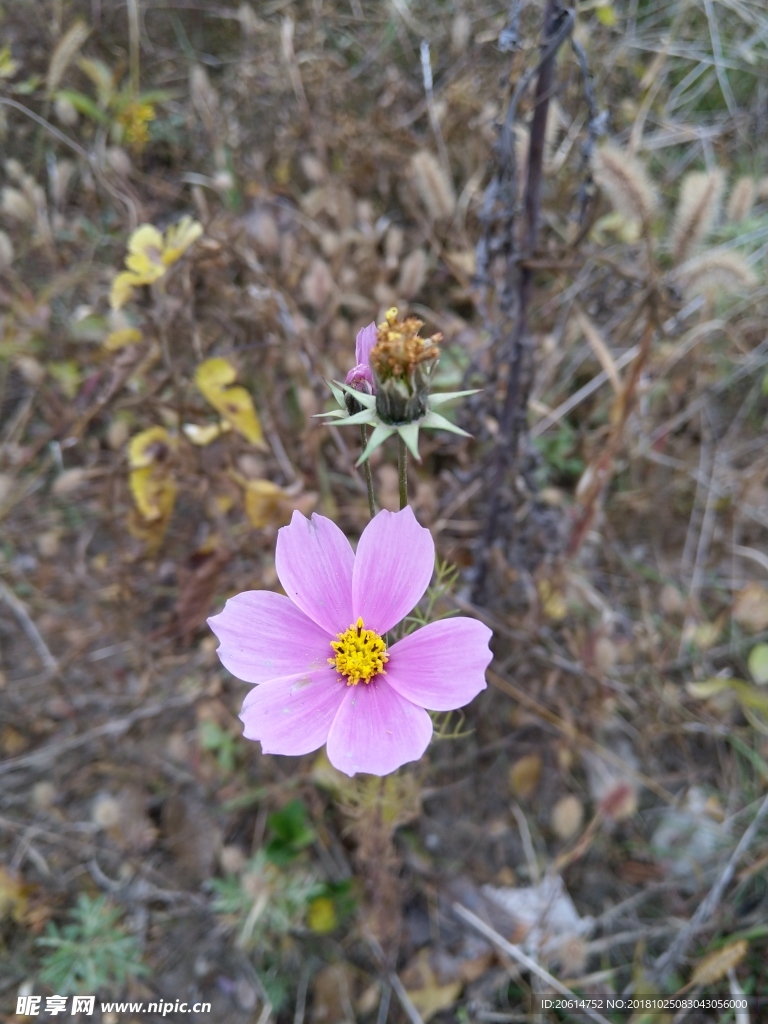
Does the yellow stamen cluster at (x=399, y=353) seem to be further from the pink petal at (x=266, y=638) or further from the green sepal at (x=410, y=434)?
the pink petal at (x=266, y=638)

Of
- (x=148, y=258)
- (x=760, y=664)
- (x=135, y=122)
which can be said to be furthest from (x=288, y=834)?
(x=135, y=122)

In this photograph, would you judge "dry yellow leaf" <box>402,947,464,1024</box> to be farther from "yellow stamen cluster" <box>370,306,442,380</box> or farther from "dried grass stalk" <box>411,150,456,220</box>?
"dried grass stalk" <box>411,150,456,220</box>

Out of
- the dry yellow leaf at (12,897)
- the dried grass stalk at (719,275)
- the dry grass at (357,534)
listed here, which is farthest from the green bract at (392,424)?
the dry yellow leaf at (12,897)

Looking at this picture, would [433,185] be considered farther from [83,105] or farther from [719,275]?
[83,105]

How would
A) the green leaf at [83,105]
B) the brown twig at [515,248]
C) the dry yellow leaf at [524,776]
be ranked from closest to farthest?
the brown twig at [515,248] < the dry yellow leaf at [524,776] < the green leaf at [83,105]

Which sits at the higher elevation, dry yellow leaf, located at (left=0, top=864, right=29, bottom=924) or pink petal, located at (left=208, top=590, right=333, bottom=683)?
pink petal, located at (left=208, top=590, right=333, bottom=683)

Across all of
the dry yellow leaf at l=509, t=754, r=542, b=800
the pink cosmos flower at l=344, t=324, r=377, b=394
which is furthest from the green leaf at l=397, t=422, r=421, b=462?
the dry yellow leaf at l=509, t=754, r=542, b=800

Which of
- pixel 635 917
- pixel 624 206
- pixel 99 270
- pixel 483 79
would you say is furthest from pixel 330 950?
pixel 483 79
